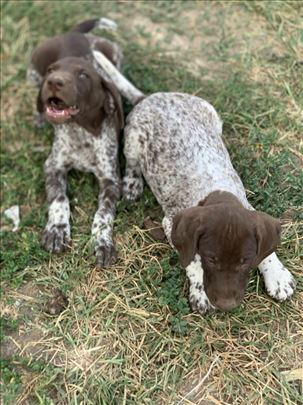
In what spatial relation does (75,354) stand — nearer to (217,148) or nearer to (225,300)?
(225,300)

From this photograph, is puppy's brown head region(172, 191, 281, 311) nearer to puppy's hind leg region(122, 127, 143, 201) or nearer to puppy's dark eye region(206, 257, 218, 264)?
puppy's dark eye region(206, 257, 218, 264)

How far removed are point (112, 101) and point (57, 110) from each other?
2.32 feet

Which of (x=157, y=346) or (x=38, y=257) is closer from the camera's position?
(x=157, y=346)

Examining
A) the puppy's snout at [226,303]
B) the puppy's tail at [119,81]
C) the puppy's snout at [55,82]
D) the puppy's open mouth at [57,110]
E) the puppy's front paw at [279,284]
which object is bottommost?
the puppy's front paw at [279,284]

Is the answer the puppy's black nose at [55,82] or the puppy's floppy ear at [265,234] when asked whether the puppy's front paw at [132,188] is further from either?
the puppy's floppy ear at [265,234]

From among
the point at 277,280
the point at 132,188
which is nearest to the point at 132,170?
the point at 132,188

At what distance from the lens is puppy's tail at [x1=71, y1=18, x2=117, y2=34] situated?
734 centimetres

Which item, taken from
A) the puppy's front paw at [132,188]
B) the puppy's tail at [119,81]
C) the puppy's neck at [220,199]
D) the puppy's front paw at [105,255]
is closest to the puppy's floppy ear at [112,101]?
the puppy's tail at [119,81]

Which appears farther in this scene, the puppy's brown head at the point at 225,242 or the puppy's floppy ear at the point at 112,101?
the puppy's floppy ear at the point at 112,101

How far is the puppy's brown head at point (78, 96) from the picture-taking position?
217 inches

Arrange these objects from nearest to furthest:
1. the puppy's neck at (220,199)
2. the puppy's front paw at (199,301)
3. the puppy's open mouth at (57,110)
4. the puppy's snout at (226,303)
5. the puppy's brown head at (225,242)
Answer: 1. the puppy's brown head at (225,242)
2. the puppy's snout at (226,303)
3. the puppy's neck at (220,199)
4. the puppy's front paw at (199,301)
5. the puppy's open mouth at (57,110)

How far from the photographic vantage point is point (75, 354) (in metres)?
5.15

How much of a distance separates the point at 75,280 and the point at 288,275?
186 centimetres

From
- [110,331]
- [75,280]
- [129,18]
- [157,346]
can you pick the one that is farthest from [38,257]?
[129,18]
